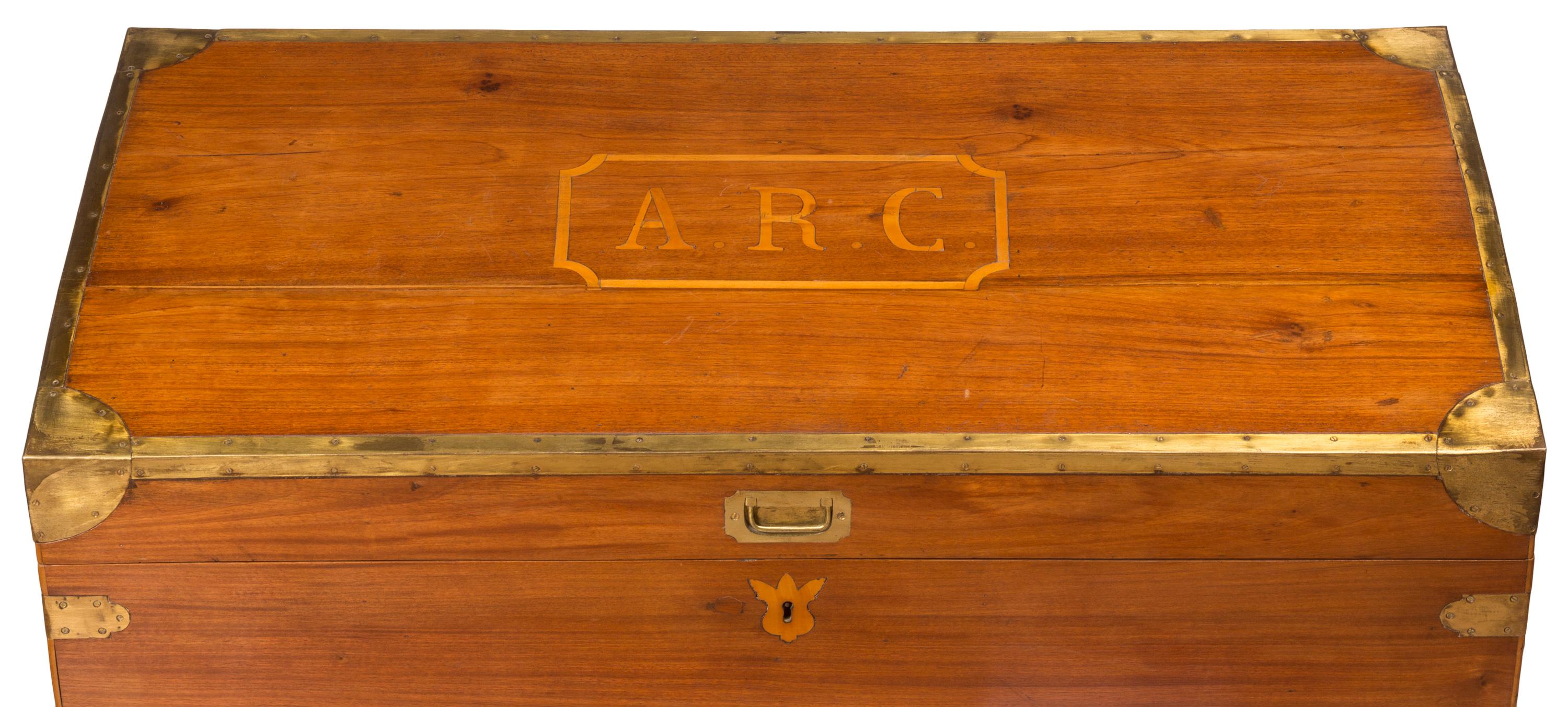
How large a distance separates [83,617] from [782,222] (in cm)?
127

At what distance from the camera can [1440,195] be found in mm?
2979

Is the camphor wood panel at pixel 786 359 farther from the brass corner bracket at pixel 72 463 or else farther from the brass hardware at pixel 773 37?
the brass hardware at pixel 773 37

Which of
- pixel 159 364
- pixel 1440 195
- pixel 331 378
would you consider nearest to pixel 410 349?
pixel 331 378

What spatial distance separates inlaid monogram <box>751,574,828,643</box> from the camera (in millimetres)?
2828

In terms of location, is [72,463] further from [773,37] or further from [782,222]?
[773,37]

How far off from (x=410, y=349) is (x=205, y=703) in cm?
67

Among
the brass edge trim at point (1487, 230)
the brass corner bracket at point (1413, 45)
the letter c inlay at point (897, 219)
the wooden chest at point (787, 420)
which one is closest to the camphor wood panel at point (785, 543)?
the wooden chest at point (787, 420)

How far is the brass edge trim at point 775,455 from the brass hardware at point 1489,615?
0.25m

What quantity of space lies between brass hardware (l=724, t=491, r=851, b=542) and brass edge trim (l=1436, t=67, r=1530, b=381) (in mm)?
1045

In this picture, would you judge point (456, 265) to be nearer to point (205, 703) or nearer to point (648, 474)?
point (648, 474)

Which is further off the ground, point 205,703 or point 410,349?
point 410,349

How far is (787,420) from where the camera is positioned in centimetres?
272

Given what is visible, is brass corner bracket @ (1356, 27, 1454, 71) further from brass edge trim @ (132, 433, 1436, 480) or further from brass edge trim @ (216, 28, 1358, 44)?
brass edge trim @ (132, 433, 1436, 480)

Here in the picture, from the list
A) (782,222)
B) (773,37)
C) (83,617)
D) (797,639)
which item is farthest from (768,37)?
(83,617)
